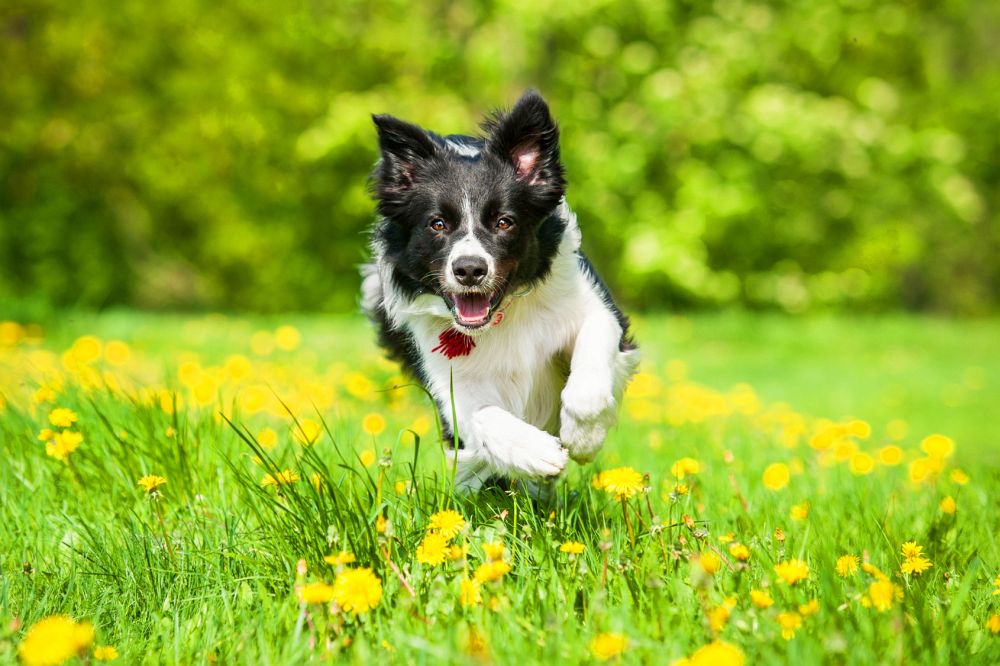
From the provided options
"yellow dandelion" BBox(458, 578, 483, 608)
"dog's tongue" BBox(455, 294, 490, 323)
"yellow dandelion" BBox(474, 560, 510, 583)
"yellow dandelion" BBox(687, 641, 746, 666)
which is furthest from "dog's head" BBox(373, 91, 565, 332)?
"yellow dandelion" BBox(687, 641, 746, 666)

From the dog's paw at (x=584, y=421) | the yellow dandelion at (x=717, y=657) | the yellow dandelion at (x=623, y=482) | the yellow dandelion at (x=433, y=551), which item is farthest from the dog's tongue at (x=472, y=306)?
the yellow dandelion at (x=717, y=657)

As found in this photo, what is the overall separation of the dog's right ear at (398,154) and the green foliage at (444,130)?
35.0ft

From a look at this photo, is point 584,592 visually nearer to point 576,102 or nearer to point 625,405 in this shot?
point 625,405

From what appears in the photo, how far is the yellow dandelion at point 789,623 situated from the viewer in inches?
70.7

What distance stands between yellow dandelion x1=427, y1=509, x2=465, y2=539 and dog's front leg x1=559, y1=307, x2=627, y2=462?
0.62m

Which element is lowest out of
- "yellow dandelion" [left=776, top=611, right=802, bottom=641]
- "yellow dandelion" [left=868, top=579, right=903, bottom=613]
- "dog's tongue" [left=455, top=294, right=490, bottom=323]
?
"yellow dandelion" [left=776, top=611, right=802, bottom=641]

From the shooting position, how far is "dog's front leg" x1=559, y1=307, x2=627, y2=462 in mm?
2777

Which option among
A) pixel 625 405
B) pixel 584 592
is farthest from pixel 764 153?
pixel 584 592

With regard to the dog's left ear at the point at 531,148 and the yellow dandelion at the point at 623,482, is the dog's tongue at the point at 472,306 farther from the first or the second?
the yellow dandelion at the point at 623,482

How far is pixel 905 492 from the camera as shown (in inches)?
147

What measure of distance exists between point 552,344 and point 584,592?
1.22m

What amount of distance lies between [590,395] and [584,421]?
0.27 feet

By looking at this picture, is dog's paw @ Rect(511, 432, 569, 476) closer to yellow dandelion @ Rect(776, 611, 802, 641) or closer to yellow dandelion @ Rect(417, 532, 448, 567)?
yellow dandelion @ Rect(417, 532, 448, 567)

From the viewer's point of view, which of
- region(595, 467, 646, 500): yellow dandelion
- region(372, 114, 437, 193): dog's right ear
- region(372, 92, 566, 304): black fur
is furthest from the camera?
region(372, 114, 437, 193): dog's right ear
